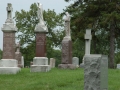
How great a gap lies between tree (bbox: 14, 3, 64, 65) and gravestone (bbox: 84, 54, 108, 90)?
139 ft

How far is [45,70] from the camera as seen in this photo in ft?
67.7

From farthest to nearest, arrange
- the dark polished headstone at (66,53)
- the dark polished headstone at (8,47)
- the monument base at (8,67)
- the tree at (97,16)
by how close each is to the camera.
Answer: the tree at (97,16) < the dark polished headstone at (66,53) < the dark polished headstone at (8,47) < the monument base at (8,67)

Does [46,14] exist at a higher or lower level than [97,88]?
higher

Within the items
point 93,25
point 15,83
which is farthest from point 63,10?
point 15,83

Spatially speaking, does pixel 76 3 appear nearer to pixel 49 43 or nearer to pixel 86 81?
pixel 49 43

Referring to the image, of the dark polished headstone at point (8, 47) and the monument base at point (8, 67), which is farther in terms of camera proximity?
the dark polished headstone at point (8, 47)

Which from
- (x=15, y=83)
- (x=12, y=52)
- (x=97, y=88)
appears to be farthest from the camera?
(x=12, y=52)

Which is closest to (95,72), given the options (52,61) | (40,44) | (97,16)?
(40,44)

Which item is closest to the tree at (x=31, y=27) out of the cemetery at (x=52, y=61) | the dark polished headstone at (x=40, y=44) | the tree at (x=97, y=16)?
the cemetery at (x=52, y=61)

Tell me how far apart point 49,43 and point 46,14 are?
16.8 ft

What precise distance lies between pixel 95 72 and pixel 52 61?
2450 centimetres

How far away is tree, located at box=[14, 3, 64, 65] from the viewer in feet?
171

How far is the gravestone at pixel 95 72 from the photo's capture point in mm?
9055

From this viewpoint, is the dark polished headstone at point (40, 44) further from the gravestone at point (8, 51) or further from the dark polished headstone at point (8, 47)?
the dark polished headstone at point (8, 47)
